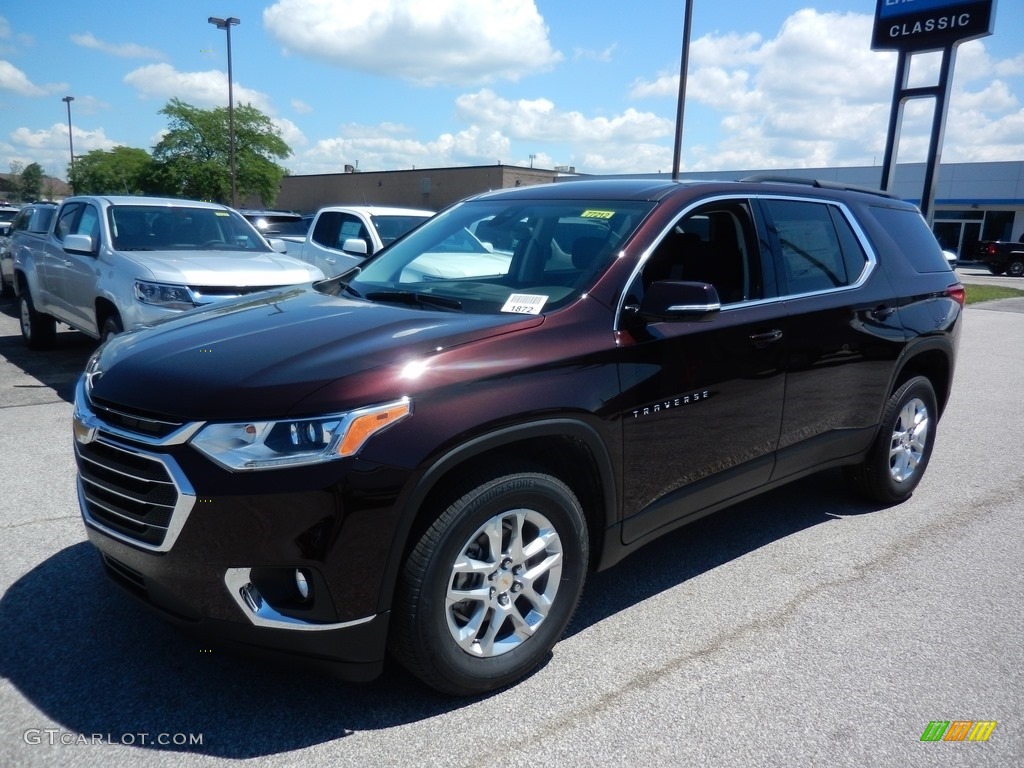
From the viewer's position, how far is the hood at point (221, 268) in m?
6.81

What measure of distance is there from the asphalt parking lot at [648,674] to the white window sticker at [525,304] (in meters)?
1.35

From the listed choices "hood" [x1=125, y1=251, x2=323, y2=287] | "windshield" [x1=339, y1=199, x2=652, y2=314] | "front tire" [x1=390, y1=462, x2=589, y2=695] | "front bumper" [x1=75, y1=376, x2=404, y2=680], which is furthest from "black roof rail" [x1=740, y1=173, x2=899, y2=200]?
"hood" [x1=125, y1=251, x2=323, y2=287]

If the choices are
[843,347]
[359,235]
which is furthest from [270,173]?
[843,347]

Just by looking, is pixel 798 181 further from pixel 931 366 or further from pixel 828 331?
pixel 931 366

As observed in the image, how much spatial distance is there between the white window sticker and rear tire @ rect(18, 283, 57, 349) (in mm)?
8137

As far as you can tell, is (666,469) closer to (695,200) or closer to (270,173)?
(695,200)

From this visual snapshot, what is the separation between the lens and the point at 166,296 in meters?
6.69

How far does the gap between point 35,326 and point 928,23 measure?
18364mm

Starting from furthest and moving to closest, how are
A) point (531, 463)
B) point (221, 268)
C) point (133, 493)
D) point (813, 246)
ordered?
point (221, 268) < point (813, 246) < point (531, 463) < point (133, 493)

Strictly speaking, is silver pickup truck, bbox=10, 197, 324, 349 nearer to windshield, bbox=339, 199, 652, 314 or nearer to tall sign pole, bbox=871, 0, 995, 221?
windshield, bbox=339, 199, 652, 314

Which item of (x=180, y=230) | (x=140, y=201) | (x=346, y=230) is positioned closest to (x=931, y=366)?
(x=180, y=230)

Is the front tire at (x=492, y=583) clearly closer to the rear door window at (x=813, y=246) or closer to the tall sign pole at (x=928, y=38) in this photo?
the rear door window at (x=813, y=246)

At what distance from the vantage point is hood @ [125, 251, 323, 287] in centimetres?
681

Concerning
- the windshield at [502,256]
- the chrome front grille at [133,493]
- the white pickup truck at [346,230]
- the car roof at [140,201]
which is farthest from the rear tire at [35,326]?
the chrome front grille at [133,493]
